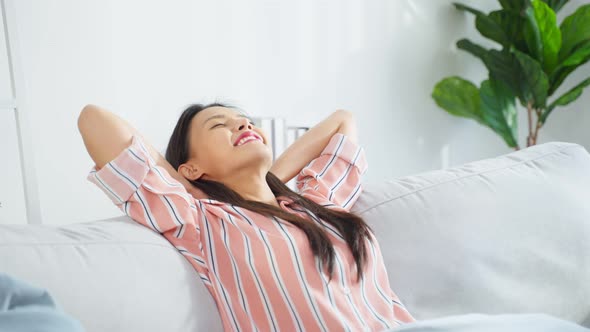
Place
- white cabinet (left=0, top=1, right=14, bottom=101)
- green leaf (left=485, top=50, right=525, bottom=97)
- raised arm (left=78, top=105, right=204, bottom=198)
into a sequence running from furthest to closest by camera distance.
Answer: green leaf (left=485, top=50, right=525, bottom=97) < white cabinet (left=0, top=1, right=14, bottom=101) < raised arm (left=78, top=105, right=204, bottom=198)

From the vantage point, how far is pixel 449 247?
128 cm

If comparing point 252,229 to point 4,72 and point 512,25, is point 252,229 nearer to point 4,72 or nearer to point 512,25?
point 4,72

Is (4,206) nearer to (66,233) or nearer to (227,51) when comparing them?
(66,233)

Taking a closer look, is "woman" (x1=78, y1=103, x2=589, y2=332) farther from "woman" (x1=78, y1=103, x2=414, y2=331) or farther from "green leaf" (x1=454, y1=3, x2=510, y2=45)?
"green leaf" (x1=454, y1=3, x2=510, y2=45)

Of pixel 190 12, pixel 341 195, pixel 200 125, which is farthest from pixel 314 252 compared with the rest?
pixel 190 12

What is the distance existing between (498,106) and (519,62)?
0.24m

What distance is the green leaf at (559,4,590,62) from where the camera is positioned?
2.76 metres

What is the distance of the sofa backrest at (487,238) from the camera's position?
4.13ft

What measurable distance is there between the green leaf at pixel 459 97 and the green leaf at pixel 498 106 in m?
0.04

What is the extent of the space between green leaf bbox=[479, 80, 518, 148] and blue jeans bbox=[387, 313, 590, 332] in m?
2.06

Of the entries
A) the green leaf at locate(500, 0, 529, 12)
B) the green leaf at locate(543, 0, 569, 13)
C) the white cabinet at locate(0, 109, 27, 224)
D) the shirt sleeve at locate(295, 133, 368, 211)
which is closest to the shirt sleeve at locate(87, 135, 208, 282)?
the shirt sleeve at locate(295, 133, 368, 211)

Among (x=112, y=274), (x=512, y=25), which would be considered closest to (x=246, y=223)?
(x=112, y=274)

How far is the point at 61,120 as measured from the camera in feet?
5.93

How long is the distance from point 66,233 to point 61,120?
90cm
